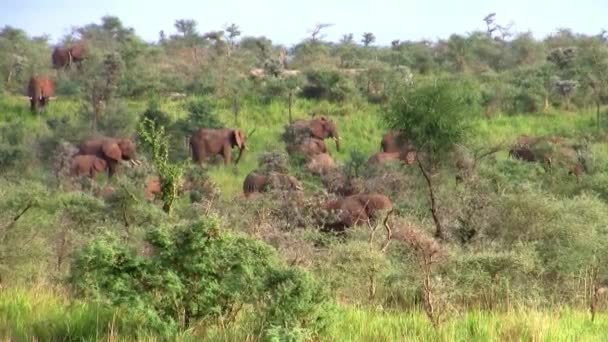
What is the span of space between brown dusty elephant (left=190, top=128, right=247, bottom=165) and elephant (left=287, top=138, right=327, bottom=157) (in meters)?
1.25

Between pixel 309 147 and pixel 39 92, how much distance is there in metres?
8.30

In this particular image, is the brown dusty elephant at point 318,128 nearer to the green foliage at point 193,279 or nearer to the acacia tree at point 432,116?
the acacia tree at point 432,116

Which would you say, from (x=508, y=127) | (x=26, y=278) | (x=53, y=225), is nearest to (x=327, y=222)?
(x=53, y=225)

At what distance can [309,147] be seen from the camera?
64.9 feet

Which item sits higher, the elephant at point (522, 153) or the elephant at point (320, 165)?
Answer: the elephant at point (522, 153)

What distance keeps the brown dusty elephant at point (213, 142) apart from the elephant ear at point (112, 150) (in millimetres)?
1964

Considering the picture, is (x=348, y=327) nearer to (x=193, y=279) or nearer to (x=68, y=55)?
(x=193, y=279)

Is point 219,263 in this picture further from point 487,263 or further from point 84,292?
point 487,263

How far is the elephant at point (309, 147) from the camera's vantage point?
19.8 m

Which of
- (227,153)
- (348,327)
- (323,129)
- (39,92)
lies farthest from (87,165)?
(348,327)

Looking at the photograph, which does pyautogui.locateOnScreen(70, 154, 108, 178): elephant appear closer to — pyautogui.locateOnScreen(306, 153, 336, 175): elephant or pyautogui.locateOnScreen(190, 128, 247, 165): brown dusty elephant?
pyautogui.locateOnScreen(190, 128, 247, 165): brown dusty elephant

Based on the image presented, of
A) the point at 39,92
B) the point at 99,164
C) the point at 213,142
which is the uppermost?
the point at 39,92

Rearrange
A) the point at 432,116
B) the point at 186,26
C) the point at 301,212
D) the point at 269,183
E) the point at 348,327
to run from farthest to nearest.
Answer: the point at 186,26, the point at 269,183, the point at 432,116, the point at 301,212, the point at 348,327

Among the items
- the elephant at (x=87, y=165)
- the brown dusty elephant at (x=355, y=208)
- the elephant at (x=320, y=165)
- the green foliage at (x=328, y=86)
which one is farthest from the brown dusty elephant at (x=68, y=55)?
the brown dusty elephant at (x=355, y=208)
